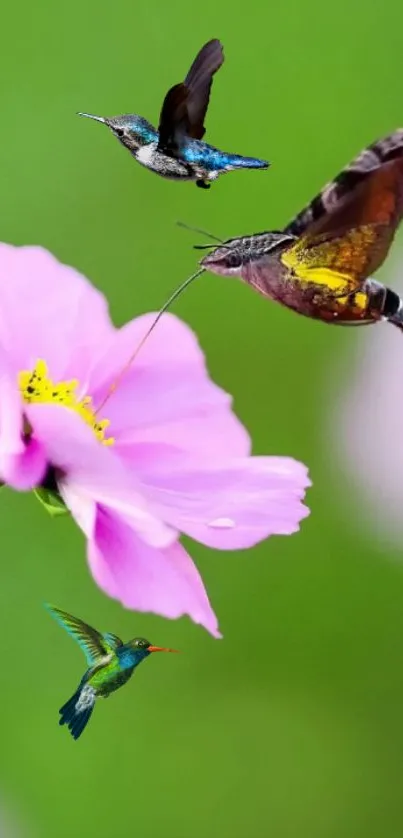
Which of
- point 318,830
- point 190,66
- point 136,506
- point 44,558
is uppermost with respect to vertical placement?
point 190,66

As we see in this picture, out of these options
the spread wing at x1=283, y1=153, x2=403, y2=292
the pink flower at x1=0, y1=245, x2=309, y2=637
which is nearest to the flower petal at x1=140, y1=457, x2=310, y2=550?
the pink flower at x1=0, y1=245, x2=309, y2=637

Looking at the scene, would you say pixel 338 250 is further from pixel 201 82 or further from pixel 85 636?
pixel 85 636

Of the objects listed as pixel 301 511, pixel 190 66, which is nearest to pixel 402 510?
pixel 301 511

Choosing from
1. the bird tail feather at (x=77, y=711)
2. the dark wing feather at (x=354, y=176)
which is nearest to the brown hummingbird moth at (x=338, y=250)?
the dark wing feather at (x=354, y=176)

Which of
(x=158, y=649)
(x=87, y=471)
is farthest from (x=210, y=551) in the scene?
(x=87, y=471)

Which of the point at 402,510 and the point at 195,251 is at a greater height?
the point at 195,251

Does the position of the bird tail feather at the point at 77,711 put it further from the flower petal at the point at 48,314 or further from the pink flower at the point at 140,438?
the flower petal at the point at 48,314

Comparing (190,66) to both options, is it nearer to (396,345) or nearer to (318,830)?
(396,345)
